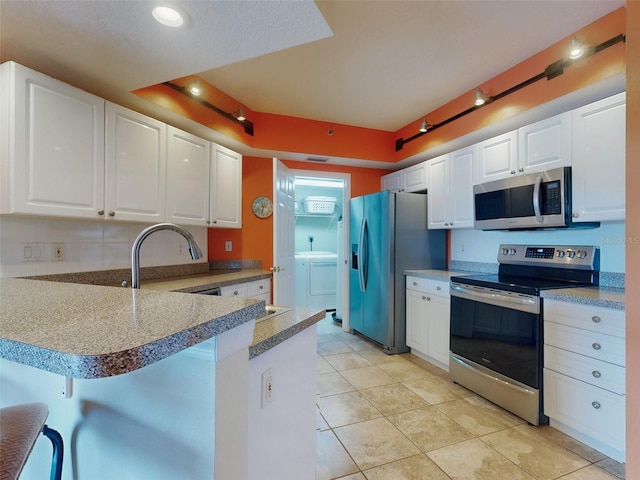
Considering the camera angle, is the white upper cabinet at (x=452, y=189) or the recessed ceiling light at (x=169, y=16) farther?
the white upper cabinet at (x=452, y=189)

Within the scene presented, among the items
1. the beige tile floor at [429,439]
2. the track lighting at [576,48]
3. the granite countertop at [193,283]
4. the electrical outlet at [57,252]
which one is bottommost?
the beige tile floor at [429,439]

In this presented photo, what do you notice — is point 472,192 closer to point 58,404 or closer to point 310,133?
point 310,133

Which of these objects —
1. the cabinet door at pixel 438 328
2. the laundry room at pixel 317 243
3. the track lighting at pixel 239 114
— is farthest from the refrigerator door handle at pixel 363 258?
the track lighting at pixel 239 114

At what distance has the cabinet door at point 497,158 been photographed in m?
2.37

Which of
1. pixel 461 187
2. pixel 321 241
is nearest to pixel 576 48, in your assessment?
pixel 461 187

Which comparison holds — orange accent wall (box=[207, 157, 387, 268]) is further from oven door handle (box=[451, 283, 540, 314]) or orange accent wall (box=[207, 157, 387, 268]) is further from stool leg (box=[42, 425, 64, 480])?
stool leg (box=[42, 425, 64, 480])

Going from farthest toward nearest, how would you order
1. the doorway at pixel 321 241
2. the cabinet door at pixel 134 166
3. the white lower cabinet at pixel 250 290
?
the doorway at pixel 321 241
the white lower cabinet at pixel 250 290
the cabinet door at pixel 134 166

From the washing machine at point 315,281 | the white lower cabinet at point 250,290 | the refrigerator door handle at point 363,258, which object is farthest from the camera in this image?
the washing machine at point 315,281

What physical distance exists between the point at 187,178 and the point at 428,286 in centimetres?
238

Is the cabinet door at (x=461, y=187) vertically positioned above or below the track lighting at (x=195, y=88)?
below

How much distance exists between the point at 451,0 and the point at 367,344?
123 inches

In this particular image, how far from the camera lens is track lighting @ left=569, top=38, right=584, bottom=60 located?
5.82 feet

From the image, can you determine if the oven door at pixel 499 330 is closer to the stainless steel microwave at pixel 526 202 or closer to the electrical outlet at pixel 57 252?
the stainless steel microwave at pixel 526 202

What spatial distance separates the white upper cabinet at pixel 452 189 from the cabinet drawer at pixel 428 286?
1.92ft
